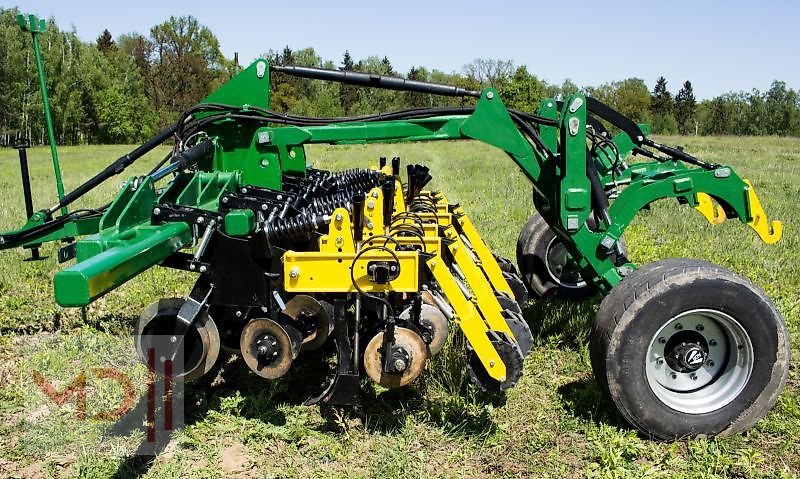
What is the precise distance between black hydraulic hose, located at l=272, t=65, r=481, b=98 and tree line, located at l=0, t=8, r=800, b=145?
46.6 m

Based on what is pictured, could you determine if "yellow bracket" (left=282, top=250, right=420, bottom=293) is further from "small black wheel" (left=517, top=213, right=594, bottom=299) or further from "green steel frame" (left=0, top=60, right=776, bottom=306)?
"small black wheel" (left=517, top=213, right=594, bottom=299)

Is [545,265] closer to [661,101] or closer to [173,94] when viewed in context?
[173,94]

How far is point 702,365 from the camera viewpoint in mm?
4363

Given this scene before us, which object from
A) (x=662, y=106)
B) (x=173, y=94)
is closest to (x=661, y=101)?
(x=662, y=106)

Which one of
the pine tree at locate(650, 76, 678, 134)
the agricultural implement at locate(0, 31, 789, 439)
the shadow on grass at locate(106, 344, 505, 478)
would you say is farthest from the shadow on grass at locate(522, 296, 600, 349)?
the pine tree at locate(650, 76, 678, 134)

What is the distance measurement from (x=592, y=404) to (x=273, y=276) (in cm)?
235

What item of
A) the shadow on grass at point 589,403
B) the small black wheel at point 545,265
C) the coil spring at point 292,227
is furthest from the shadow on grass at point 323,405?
the small black wheel at point 545,265

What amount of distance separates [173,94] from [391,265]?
208 ft

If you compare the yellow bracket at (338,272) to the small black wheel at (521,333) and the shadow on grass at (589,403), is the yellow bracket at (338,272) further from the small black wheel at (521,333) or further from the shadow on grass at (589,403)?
the shadow on grass at (589,403)

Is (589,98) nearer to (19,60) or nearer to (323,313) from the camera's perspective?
(323,313)

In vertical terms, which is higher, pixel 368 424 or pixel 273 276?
pixel 273 276

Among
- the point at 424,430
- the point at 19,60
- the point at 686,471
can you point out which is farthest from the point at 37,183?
the point at 19,60

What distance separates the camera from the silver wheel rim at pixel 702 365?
4234 mm

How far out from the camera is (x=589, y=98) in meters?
4.80
